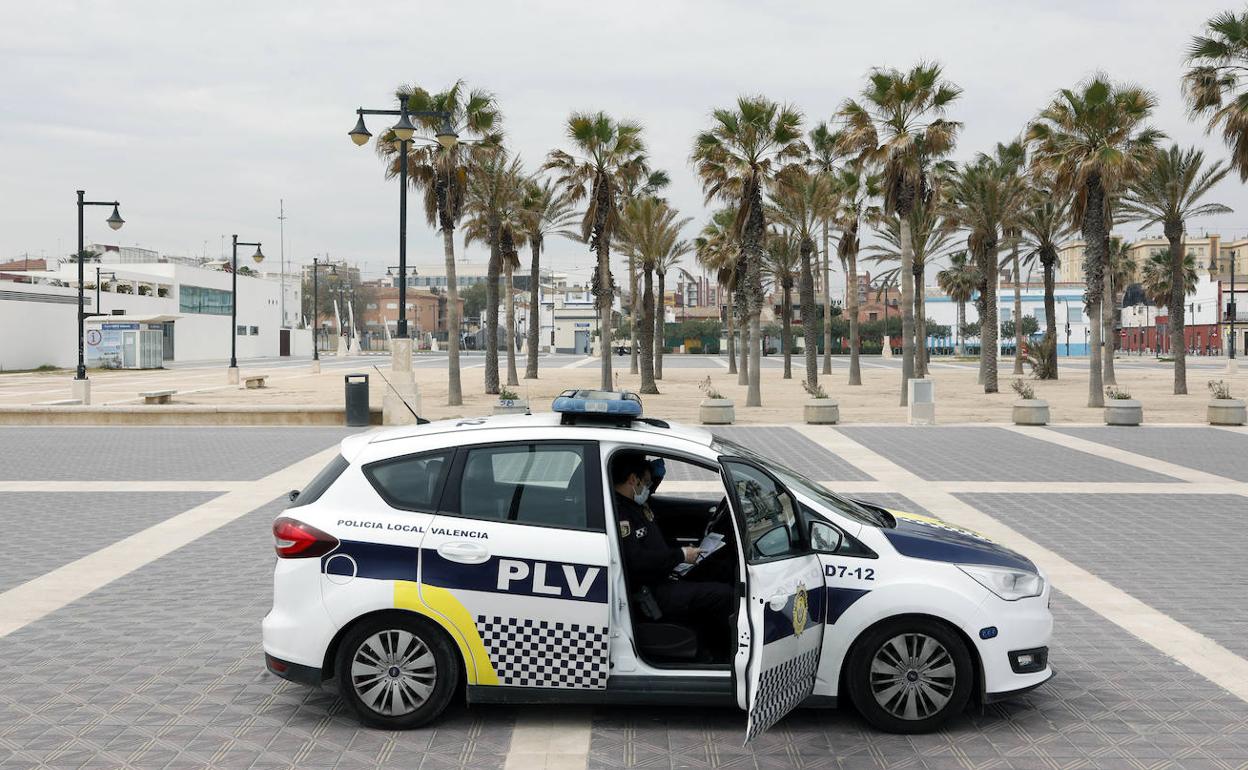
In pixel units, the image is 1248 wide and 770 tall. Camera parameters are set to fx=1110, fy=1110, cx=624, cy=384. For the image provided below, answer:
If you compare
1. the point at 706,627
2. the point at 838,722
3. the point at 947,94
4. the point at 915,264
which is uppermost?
the point at 947,94

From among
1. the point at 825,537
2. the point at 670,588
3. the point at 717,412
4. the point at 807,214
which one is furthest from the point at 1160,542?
the point at 807,214

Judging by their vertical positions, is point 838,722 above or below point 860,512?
below

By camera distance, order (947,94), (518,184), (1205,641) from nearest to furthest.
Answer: (1205,641)
(947,94)
(518,184)

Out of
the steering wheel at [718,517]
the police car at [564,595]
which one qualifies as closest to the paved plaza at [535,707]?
the police car at [564,595]

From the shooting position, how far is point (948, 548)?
18.0ft

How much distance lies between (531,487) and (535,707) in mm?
1248

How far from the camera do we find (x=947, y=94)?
31.6 metres

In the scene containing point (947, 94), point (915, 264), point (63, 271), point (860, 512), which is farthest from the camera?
point (63, 271)

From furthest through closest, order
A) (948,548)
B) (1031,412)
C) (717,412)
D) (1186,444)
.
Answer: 1. (717,412)
2. (1031,412)
3. (1186,444)
4. (948,548)

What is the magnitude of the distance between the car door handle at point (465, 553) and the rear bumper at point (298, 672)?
2.77 feet

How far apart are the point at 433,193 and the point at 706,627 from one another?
2820 centimetres

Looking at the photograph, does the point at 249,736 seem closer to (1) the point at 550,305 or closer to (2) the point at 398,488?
(2) the point at 398,488

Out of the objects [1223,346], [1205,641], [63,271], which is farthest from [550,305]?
[1205,641]

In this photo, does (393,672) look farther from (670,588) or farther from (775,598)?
(775,598)
